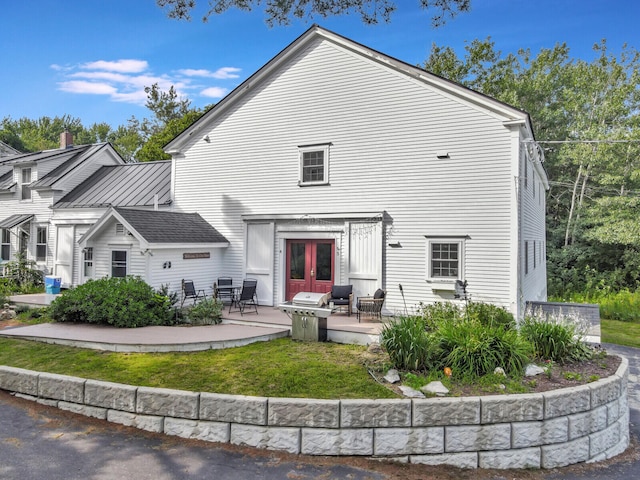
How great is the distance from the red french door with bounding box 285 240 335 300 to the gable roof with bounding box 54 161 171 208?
16.9 feet

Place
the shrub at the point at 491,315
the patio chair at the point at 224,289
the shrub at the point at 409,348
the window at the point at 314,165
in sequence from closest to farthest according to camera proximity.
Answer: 1. the shrub at the point at 409,348
2. the shrub at the point at 491,315
3. the window at the point at 314,165
4. the patio chair at the point at 224,289

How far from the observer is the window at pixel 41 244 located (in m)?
18.2

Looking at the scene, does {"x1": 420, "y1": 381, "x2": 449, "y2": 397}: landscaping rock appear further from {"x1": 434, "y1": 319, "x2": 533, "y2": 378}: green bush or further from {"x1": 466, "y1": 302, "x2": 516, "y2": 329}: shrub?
{"x1": 466, "y1": 302, "x2": 516, "y2": 329}: shrub

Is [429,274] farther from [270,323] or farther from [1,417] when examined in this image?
[1,417]

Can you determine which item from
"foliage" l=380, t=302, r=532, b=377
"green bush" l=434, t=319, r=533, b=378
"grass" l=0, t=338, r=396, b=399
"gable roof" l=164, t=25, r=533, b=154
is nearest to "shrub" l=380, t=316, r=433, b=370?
"foliage" l=380, t=302, r=532, b=377

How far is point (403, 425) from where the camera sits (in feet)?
17.9

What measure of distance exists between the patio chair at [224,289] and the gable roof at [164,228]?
44.2 inches

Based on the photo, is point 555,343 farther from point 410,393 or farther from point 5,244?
point 5,244

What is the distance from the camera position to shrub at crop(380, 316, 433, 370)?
265 inches

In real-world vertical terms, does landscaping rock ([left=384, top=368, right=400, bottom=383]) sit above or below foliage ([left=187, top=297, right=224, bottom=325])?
below

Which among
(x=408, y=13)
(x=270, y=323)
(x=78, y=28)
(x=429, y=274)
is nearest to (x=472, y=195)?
(x=429, y=274)

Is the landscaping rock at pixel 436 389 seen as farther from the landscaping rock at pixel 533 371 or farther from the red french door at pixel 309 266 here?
the red french door at pixel 309 266

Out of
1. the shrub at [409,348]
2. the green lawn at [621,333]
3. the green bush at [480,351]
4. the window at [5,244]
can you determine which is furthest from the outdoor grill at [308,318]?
the window at [5,244]

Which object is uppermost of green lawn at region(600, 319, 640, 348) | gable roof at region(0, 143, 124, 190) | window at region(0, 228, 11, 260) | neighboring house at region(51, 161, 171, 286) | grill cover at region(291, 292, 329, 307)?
gable roof at region(0, 143, 124, 190)
